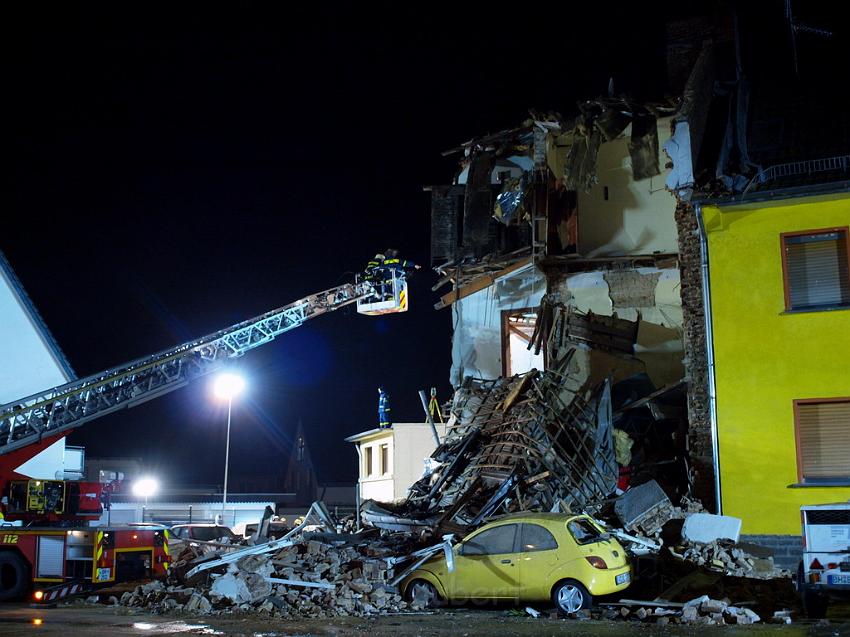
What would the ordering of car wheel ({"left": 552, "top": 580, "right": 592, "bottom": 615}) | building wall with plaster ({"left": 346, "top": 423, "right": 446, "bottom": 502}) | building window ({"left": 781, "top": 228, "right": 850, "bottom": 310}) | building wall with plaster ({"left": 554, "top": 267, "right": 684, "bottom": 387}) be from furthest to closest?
1. building wall with plaster ({"left": 346, "top": 423, "right": 446, "bottom": 502})
2. building wall with plaster ({"left": 554, "top": 267, "right": 684, "bottom": 387})
3. building window ({"left": 781, "top": 228, "right": 850, "bottom": 310})
4. car wheel ({"left": 552, "top": 580, "right": 592, "bottom": 615})

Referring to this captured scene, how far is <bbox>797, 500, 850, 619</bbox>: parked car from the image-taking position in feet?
37.0

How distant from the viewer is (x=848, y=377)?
15.2m

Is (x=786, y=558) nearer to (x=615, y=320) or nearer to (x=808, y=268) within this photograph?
(x=808, y=268)

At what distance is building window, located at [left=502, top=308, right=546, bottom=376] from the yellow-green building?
39.4 feet

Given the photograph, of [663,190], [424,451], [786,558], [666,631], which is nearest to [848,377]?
[786,558]

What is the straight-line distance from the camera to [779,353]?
15.7 m

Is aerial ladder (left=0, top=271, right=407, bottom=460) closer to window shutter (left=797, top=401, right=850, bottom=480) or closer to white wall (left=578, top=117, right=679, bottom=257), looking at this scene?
white wall (left=578, top=117, right=679, bottom=257)

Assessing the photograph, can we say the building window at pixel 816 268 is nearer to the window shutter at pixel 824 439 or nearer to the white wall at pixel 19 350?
the window shutter at pixel 824 439

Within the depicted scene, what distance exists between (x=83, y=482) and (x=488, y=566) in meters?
10.0

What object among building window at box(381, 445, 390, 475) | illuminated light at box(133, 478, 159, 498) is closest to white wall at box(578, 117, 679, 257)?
building window at box(381, 445, 390, 475)

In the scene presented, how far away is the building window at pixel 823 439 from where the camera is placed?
1508 cm

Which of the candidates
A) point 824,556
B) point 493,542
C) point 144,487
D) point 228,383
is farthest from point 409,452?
point 824,556

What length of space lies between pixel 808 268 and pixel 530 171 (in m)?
13.0

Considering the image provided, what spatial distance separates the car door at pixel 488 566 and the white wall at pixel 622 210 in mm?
15442
